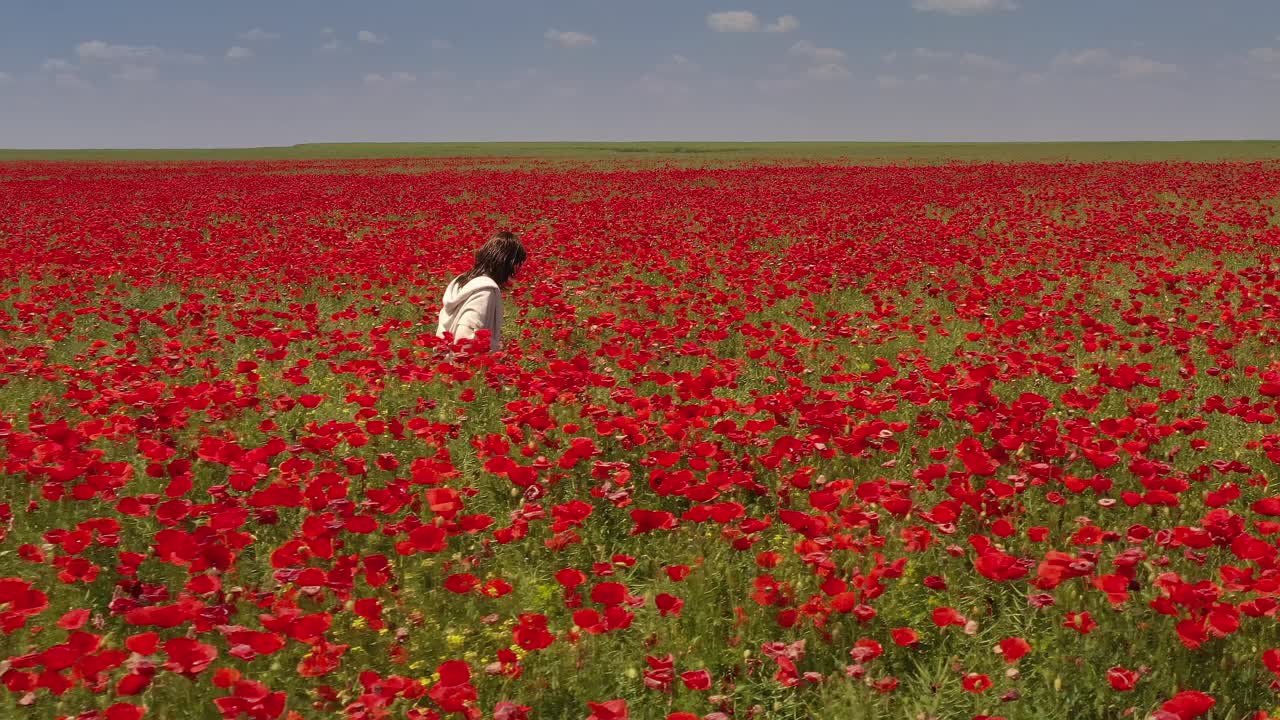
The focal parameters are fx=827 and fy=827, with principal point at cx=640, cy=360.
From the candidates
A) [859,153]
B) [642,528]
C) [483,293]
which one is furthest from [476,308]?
[859,153]

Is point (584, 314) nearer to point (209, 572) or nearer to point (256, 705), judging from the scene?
point (209, 572)

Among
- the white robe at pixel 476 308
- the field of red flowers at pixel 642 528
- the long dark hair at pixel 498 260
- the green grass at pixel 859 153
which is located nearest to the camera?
the field of red flowers at pixel 642 528

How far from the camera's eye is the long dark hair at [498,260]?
21.5ft

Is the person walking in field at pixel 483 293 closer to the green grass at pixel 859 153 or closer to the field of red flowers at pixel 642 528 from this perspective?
the field of red flowers at pixel 642 528

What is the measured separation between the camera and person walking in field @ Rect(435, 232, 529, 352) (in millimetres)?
6363

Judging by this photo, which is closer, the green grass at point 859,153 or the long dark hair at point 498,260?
the long dark hair at point 498,260

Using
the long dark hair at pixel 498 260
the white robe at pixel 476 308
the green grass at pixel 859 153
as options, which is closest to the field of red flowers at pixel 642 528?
the white robe at pixel 476 308

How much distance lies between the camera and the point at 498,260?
656cm

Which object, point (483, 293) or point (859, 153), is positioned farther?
point (859, 153)

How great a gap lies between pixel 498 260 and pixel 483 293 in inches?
13.8

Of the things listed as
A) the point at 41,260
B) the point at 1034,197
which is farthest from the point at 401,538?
the point at 1034,197

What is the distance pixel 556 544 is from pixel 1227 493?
8.67 ft

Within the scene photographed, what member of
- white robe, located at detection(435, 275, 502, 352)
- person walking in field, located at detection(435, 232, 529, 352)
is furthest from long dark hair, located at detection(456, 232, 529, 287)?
white robe, located at detection(435, 275, 502, 352)

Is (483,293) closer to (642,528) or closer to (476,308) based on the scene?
(476,308)
